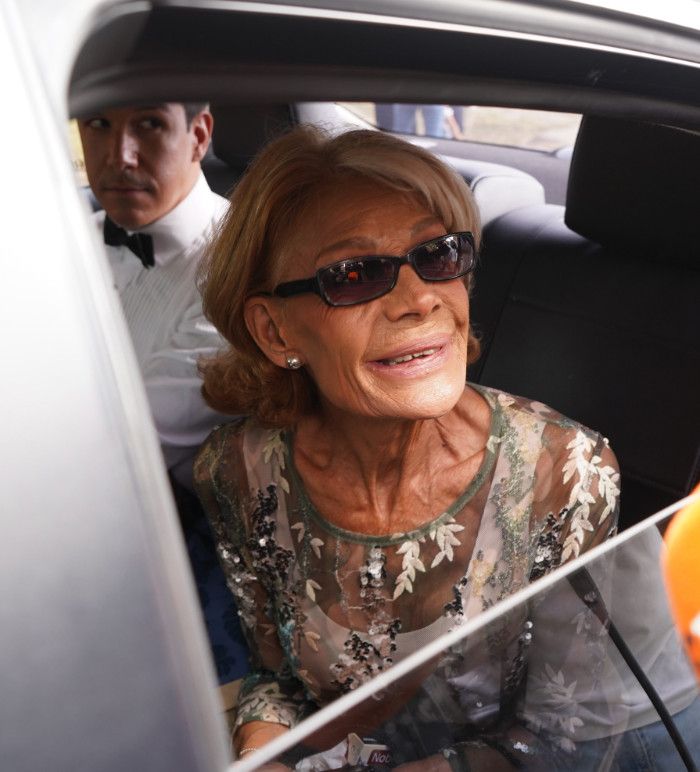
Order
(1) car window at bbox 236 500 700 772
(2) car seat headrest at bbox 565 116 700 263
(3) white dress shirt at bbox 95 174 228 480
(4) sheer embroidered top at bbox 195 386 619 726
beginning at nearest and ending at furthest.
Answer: (1) car window at bbox 236 500 700 772, (4) sheer embroidered top at bbox 195 386 619 726, (2) car seat headrest at bbox 565 116 700 263, (3) white dress shirt at bbox 95 174 228 480

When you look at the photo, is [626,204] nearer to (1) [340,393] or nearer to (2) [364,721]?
(1) [340,393]

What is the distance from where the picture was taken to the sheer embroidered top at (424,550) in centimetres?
154

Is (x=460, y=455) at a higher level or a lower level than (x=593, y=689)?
lower

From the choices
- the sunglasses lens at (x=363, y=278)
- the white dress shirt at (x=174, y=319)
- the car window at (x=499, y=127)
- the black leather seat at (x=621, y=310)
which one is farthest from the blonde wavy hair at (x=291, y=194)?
the car window at (x=499, y=127)

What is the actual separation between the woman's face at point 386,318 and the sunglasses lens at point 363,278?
0.05ft

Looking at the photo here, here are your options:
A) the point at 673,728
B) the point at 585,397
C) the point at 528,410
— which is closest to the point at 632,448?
the point at 585,397

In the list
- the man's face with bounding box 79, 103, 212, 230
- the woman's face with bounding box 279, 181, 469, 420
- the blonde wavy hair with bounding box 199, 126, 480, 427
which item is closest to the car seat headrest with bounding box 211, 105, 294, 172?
the man's face with bounding box 79, 103, 212, 230

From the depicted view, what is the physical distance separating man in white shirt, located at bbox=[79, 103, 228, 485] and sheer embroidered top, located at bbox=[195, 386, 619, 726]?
0.46 m

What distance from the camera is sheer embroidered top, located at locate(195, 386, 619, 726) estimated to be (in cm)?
154

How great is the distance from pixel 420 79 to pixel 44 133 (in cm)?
42

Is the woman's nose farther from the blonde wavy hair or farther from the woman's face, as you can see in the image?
the blonde wavy hair

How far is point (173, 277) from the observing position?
7.39 ft

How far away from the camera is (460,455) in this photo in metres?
1.58

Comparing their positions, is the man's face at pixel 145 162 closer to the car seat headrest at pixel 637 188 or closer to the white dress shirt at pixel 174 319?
the white dress shirt at pixel 174 319
